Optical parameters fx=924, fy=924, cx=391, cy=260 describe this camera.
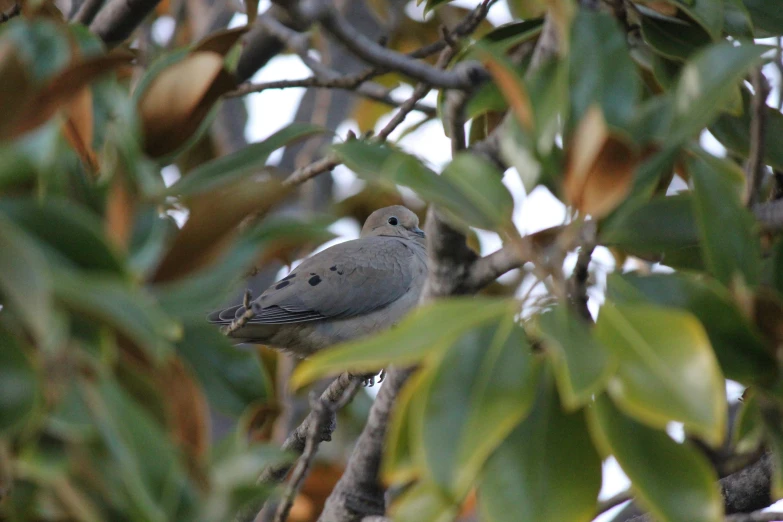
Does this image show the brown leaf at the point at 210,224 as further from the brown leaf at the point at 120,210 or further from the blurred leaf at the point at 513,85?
the blurred leaf at the point at 513,85

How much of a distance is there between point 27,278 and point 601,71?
0.74 meters

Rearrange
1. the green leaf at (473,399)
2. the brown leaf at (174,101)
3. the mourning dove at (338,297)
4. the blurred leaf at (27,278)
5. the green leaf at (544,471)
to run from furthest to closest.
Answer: the mourning dove at (338,297) → the brown leaf at (174,101) → the green leaf at (544,471) → the green leaf at (473,399) → the blurred leaf at (27,278)

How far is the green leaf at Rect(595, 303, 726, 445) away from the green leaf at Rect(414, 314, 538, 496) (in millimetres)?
104

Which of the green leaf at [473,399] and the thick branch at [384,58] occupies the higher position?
the thick branch at [384,58]

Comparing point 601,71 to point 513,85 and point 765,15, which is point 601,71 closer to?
point 513,85

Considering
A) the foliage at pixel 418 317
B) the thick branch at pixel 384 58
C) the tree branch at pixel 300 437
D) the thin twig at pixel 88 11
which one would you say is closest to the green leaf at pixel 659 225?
the foliage at pixel 418 317

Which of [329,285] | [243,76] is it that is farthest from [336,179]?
[243,76]

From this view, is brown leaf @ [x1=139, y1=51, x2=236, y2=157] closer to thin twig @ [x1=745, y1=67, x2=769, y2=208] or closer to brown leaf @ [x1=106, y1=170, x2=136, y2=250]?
brown leaf @ [x1=106, y1=170, x2=136, y2=250]

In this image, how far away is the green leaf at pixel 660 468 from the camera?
1005 mm

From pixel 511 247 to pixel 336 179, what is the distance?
4.18 meters

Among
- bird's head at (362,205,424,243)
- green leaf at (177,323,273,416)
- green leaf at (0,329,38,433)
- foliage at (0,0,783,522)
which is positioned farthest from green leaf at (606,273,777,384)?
bird's head at (362,205,424,243)

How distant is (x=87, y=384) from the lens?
0.87 m

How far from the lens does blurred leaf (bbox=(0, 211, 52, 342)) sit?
76 centimetres

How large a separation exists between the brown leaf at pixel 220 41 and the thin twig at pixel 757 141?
81 centimetres
